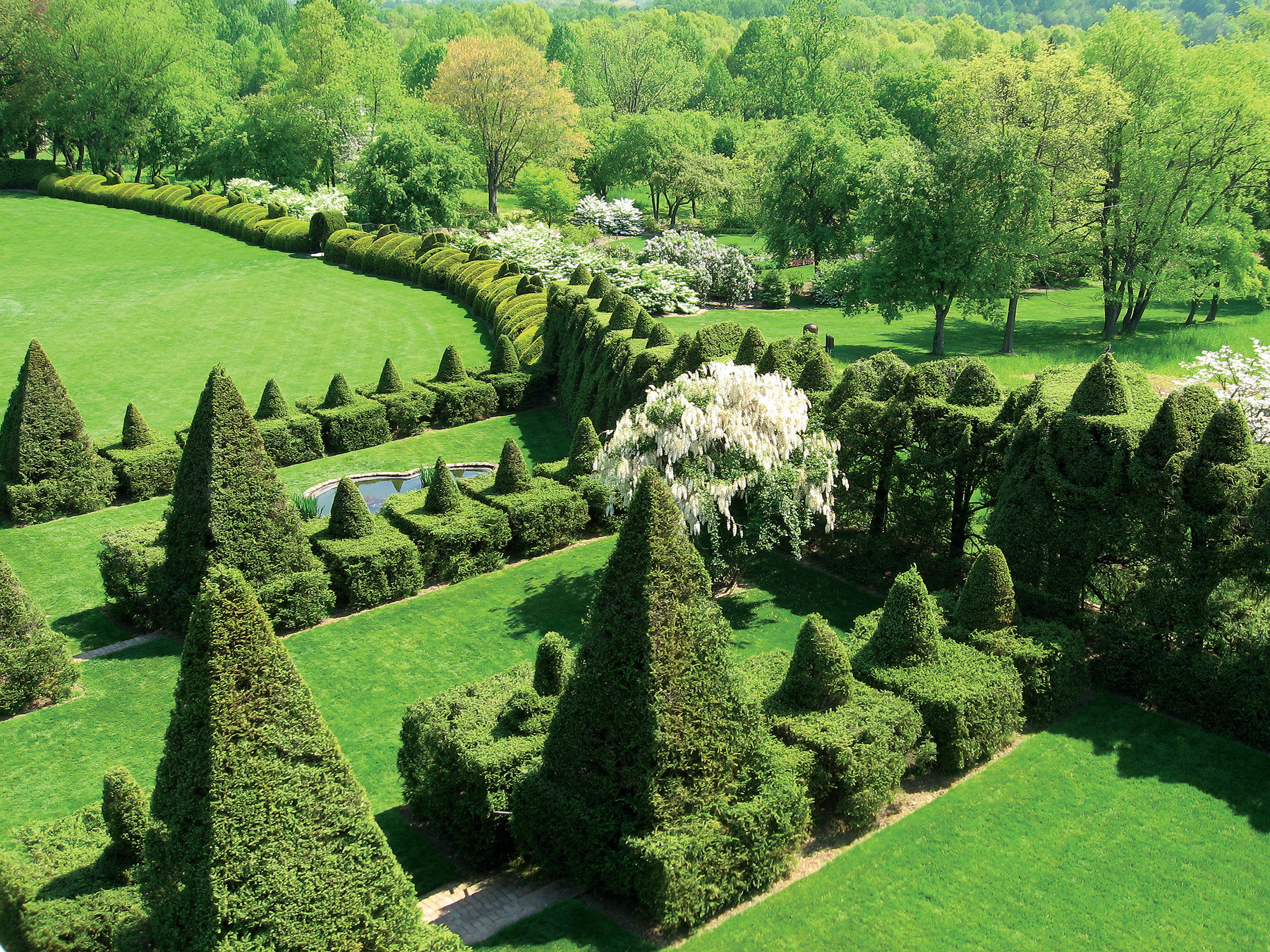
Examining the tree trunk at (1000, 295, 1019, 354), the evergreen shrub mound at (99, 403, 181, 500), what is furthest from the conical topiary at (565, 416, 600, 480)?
the tree trunk at (1000, 295, 1019, 354)

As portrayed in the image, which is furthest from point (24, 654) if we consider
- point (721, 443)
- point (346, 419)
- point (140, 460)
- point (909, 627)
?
point (909, 627)

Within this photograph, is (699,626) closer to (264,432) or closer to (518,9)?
(264,432)

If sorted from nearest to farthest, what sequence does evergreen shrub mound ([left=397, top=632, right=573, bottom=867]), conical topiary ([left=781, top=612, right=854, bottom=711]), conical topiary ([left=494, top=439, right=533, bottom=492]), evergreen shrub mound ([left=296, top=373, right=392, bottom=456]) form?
evergreen shrub mound ([left=397, top=632, right=573, bottom=867]) → conical topiary ([left=781, top=612, right=854, bottom=711]) → conical topiary ([left=494, top=439, right=533, bottom=492]) → evergreen shrub mound ([left=296, top=373, right=392, bottom=456])

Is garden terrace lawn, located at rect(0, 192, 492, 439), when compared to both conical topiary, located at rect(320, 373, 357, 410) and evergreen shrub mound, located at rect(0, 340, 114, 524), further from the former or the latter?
evergreen shrub mound, located at rect(0, 340, 114, 524)

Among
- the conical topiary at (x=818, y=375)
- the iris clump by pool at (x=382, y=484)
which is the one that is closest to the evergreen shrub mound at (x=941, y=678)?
the conical topiary at (x=818, y=375)

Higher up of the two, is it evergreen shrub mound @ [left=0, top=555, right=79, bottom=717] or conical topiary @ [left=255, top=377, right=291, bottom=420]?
conical topiary @ [left=255, top=377, right=291, bottom=420]

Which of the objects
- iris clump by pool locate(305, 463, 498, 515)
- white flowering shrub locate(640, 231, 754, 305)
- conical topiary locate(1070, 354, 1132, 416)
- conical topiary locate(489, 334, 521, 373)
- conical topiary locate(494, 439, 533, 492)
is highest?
white flowering shrub locate(640, 231, 754, 305)
